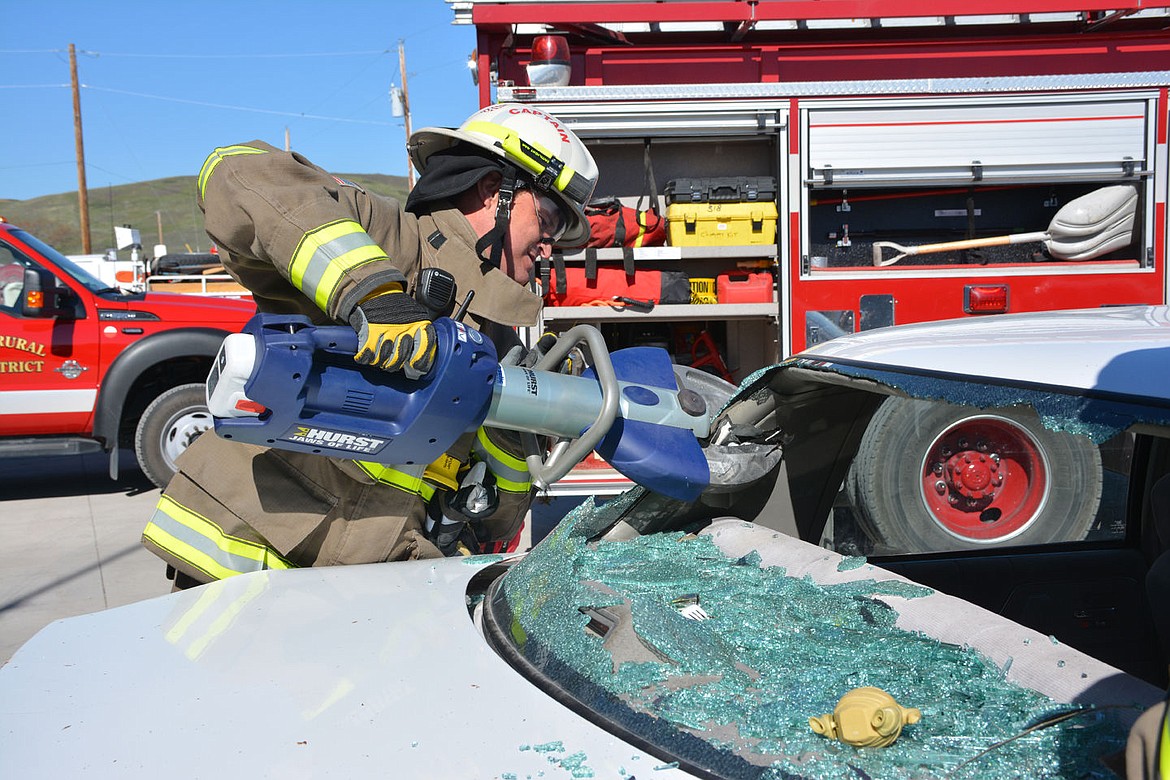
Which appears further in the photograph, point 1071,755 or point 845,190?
point 845,190

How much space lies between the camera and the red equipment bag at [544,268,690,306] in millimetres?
5352

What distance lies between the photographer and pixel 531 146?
221 centimetres

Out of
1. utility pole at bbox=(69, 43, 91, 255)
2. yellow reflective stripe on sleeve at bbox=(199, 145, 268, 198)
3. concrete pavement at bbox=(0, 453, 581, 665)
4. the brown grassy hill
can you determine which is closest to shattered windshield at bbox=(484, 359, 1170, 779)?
yellow reflective stripe on sleeve at bbox=(199, 145, 268, 198)

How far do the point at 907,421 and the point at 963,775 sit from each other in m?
1.18

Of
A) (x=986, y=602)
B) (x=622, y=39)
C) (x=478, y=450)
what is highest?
(x=622, y=39)

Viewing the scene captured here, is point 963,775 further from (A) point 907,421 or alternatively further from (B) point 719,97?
(B) point 719,97

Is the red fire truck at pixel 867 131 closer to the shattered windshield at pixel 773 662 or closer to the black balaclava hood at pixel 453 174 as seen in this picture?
the black balaclava hood at pixel 453 174

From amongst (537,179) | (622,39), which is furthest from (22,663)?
(622,39)

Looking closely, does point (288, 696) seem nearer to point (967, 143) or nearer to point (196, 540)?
point (196, 540)

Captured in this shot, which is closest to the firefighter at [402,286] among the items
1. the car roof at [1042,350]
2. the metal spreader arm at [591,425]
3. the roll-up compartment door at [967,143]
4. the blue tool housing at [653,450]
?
the metal spreader arm at [591,425]

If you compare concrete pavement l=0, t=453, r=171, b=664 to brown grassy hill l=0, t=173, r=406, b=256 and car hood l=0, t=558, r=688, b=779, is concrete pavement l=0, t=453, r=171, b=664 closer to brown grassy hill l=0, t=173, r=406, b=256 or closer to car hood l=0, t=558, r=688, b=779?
car hood l=0, t=558, r=688, b=779

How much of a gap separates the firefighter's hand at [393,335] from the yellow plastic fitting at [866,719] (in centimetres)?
89

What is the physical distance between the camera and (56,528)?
596 centimetres

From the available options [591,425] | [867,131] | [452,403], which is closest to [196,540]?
[452,403]
